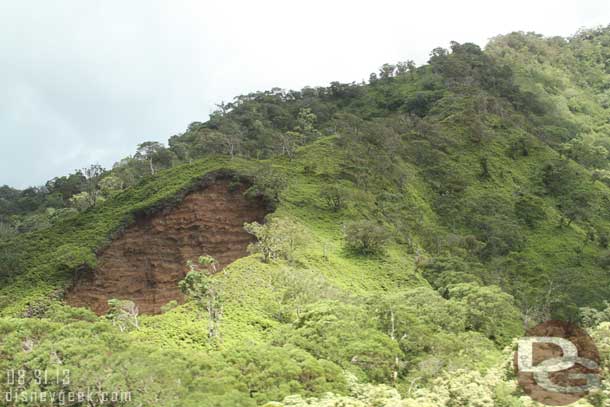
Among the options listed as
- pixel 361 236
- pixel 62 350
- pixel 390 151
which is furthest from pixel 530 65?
pixel 62 350

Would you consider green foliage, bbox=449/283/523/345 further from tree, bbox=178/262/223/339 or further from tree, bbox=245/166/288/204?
tree, bbox=245/166/288/204

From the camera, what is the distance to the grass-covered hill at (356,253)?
23844mm

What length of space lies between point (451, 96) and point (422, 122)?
17586 millimetres

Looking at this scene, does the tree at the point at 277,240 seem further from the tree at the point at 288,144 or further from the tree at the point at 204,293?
the tree at the point at 288,144

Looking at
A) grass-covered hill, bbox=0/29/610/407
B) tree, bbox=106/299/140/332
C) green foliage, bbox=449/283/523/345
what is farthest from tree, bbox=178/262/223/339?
green foliage, bbox=449/283/523/345

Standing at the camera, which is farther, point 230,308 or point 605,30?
point 605,30

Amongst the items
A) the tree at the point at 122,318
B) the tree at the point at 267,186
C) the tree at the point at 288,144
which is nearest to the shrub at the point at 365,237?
the tree at the point at 267,186

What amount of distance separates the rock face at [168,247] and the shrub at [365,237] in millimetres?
8816

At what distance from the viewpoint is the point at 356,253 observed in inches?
2069

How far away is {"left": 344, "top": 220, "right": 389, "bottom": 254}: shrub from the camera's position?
171ft

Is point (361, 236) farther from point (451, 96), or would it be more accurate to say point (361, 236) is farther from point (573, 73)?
point (573, 73)

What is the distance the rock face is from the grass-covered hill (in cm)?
135

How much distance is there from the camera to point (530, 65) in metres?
136

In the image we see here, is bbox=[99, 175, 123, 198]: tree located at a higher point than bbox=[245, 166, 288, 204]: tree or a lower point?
higher
